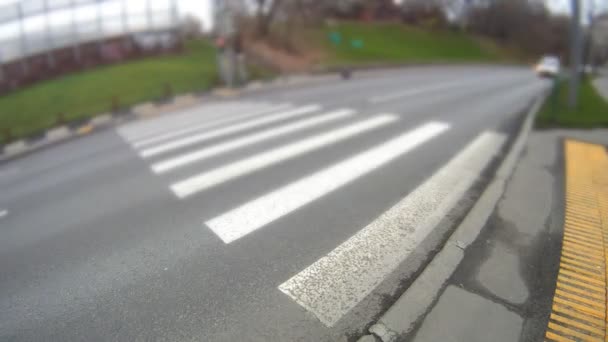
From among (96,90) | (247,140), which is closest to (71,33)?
(96,90)

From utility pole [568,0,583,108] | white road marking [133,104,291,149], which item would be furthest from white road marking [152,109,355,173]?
utility pole [568,0,583,108]

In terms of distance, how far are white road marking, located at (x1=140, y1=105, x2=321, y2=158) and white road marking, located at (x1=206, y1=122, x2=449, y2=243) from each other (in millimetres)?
4552

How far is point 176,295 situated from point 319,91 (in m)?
14.3

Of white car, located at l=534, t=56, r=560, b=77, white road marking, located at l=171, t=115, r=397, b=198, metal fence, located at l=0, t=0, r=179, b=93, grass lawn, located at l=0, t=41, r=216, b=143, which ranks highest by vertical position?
metal fence, located at l=0, t=0, r=179, b=93

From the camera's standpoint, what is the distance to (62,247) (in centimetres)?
448

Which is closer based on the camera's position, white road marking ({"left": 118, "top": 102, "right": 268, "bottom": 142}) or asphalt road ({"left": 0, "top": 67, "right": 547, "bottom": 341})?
asphalt road ({"left": 0, "top": 67, "right": 547, "bottom": 341})

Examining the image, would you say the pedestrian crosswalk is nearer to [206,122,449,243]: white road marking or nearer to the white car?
[206,122,449,243]: white road marking

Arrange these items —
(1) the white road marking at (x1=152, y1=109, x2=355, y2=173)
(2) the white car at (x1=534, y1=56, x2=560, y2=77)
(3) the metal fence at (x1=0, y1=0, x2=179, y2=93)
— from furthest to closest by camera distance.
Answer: (2) the white car at (x1=534, y1=56, x2=560, y2=77) < (3) the metal fence at (x1=0, y1=0, x2=179, y2=93) < (1) the white road marking at (x1=152, y1=109, x2=355, y2=173)

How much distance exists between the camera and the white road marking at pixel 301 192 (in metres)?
4.54

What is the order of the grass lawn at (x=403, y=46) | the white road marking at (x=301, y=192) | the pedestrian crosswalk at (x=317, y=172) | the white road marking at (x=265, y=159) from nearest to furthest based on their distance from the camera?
1. the pedestrian crosswalk at (x=317, y=172)
2. the white road marking at (x=301, y=192)
3. the white road marking at (x=265, y=159)
4. the grass lawn at (x=403, y=46)

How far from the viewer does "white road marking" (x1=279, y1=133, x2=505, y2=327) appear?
10.4ft

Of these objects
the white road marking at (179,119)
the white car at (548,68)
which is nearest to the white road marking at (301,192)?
the white road marking at (179,119)

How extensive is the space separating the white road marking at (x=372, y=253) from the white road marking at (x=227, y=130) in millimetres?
6412

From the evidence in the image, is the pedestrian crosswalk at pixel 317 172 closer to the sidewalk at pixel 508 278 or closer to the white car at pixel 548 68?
Answer: the sidewalk at pixel 508 278
